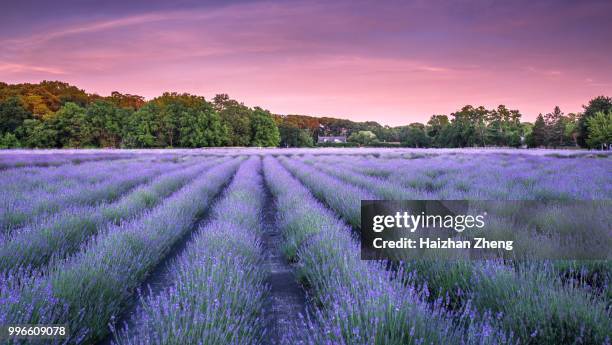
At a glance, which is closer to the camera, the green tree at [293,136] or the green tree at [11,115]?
the green tree at [11,115]

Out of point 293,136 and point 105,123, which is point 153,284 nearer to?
point 105,123

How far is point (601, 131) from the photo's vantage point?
142 ft

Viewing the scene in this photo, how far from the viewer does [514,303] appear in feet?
6.23

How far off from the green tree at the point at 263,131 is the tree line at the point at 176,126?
19 centimetres

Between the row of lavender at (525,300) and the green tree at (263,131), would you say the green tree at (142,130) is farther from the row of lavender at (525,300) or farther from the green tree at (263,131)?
the row of lavender at (525,300)

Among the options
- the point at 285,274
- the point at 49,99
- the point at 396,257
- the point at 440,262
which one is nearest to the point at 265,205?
the point at 285,274

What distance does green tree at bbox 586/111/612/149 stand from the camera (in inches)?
1652

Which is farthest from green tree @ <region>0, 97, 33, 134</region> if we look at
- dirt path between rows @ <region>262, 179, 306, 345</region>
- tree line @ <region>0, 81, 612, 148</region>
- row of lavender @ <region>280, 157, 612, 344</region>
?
row of lavender @ <region>280, 157, 612, 344</region>

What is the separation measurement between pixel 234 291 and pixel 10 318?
1078 mm

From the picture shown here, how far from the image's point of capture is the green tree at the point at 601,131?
138 ft

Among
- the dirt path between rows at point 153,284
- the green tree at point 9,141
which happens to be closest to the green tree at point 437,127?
the green tree at point 9,141

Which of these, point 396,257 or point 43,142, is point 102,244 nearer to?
point 396,257

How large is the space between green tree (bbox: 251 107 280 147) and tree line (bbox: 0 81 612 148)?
186 millimetres

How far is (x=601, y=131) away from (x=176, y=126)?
6022 centimetres
